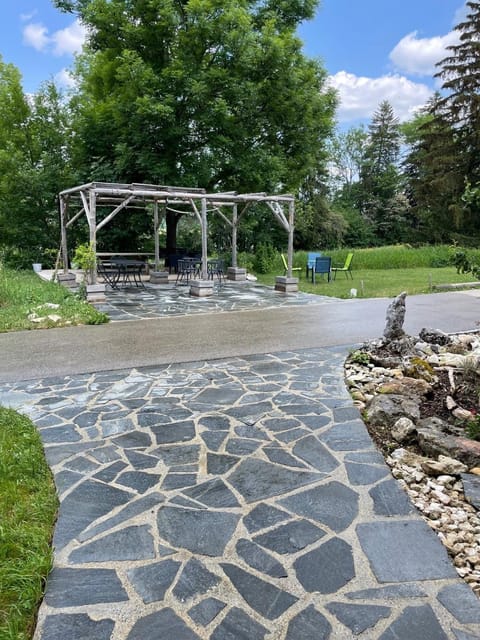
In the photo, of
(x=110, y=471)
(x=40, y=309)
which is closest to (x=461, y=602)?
A: (x=110, y=471)

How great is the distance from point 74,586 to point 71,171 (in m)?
15.4

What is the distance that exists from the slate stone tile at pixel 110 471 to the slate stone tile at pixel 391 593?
1.51 m

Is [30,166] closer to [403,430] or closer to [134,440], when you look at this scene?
[134,440]

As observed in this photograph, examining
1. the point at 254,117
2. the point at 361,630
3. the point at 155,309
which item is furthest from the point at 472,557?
the point at 254,117

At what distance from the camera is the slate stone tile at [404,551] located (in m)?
2.02

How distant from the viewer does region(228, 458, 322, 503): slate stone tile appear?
263cm

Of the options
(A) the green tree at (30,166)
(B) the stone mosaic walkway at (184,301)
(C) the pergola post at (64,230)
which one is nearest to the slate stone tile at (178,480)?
(B) the stone mosaic walkway at (184,301)

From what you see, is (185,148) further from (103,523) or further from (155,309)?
(103,523)

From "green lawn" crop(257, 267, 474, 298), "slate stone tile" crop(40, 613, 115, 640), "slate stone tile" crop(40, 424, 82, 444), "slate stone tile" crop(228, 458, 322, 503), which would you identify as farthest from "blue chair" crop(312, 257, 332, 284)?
"slate stone tile" crop(40, 613, 115, 640)

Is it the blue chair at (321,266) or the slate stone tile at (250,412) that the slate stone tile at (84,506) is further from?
the blue chair at (321,266)

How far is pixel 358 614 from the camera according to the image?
1.79 metres

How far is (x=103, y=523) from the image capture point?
236 centimetres

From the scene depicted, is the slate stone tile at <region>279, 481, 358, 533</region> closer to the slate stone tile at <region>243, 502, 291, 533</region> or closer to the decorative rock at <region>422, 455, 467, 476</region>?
the slate stone tile at <region>243, 502, 291, 533</region>

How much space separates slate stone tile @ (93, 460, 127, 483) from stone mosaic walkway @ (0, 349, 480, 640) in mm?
10
